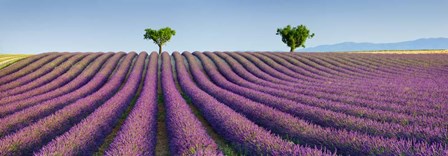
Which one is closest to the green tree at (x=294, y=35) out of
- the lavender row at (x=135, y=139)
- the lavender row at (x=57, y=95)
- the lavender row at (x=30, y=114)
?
the lavender row at (x=57, y=95)

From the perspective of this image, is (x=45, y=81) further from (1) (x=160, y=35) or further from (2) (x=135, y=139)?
(1) (x=160, y=35)

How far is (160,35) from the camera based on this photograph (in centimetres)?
4647

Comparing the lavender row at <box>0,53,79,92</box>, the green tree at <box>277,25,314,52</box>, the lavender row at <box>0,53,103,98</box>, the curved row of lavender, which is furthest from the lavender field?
the green tree at <box>277,25,314,52</box>

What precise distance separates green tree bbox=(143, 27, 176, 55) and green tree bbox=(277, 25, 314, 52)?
1646cm

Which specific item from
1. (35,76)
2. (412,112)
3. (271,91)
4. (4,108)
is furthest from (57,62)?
(412,112)

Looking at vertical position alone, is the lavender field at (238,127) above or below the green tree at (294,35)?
below

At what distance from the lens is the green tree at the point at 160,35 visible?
152 feet

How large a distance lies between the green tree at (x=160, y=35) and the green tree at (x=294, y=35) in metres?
16.5

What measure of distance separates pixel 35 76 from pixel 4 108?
1047 cm

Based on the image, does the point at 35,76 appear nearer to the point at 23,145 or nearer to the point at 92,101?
the point at 92,101

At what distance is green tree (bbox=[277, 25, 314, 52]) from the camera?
164ft

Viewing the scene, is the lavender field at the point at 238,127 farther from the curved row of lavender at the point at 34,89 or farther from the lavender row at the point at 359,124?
the curved row of lavender at the point at 34,89

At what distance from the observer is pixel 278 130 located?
20.7 ft

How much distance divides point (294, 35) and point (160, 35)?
19499mm
